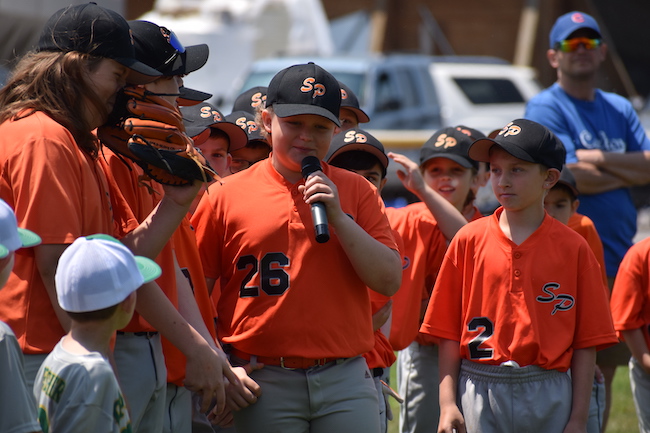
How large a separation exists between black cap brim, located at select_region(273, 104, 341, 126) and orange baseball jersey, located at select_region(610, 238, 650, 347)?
7.50 feet

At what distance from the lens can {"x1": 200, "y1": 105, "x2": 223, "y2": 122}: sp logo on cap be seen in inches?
178

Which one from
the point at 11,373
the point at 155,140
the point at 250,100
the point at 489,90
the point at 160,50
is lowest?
the point at 11,373

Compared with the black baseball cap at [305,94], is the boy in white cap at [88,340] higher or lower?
lower

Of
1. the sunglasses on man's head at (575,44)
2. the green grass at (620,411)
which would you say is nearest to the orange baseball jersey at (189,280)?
the green grass at (620,411)

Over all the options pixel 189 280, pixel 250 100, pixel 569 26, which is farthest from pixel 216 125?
pixel 569 26

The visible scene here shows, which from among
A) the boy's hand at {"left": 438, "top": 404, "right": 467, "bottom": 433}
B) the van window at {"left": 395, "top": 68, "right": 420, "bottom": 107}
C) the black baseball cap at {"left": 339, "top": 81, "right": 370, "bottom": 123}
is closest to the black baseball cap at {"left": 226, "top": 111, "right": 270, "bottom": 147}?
the black baseball cap at {"left": 339, "top": 81, "right": 370, "bottom": 123}

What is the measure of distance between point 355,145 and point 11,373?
8.24 feet

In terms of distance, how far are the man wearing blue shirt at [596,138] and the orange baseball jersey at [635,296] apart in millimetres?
771

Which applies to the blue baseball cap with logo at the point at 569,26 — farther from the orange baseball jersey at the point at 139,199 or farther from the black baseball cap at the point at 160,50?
the orange baseball jersey at the point at 139,199

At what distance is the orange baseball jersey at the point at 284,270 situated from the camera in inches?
130

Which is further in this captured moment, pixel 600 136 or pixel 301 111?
pixel 600 136

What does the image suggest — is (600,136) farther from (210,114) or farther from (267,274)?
(267,274)

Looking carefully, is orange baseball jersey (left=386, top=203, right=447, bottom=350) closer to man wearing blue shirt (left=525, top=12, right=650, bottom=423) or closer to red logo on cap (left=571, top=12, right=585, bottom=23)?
man wearing blue shirt (left=525, top=12, right=650, bottom=423)

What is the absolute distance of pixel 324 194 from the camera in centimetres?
318
